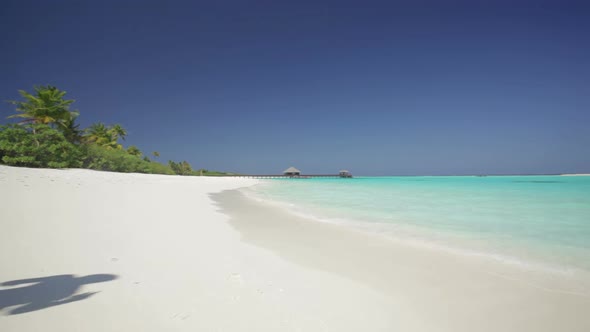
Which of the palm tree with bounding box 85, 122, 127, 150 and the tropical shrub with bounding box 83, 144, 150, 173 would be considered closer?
the tropical shrub with bounding box 83, 144, 150, 173

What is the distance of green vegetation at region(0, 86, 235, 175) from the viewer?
1529 centimetres

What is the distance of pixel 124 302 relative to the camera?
2109mm

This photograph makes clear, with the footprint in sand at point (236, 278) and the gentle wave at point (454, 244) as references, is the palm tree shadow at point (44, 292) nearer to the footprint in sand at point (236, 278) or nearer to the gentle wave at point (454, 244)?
the footprint in sand at point (236, 278)

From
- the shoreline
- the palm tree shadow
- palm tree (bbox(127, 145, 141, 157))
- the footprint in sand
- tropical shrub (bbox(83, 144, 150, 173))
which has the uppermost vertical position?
palm tree (bbox(127, 145, 141, 157))

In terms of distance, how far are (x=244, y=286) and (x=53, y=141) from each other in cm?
2322

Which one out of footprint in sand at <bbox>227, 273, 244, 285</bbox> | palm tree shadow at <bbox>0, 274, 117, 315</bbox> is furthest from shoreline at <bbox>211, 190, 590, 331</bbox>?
palm tree shadow at <bbox>0, 274, 117, 315</bbox>

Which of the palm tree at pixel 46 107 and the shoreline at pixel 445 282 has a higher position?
the palm tree at pixel 46 107

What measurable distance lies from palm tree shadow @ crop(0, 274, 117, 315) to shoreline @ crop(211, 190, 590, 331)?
2462 mm

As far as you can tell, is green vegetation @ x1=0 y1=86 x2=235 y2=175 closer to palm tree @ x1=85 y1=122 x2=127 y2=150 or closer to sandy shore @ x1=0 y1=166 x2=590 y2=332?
palm tree @ x1=85 y1=122 x2=127 y2=150

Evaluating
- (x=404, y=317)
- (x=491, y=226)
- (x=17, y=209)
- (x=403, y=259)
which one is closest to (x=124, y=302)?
(x=404, y=317)

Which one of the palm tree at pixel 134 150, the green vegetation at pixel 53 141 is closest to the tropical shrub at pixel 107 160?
the green vegetation at pixel 53 141

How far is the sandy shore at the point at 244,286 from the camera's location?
6.46 ft

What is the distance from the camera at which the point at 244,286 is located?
8.56 ft

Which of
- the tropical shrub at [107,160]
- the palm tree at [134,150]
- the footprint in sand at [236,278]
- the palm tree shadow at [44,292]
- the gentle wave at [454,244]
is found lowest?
the gentle wave at [454,244]
